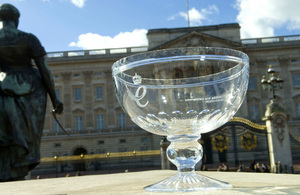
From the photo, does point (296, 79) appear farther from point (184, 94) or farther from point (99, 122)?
point (184, 94)

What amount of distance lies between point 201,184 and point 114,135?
137 feet

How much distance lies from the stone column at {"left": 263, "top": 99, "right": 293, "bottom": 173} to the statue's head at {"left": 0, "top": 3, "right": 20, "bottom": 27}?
1268cm

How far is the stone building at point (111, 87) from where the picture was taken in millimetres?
43062

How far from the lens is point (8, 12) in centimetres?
501

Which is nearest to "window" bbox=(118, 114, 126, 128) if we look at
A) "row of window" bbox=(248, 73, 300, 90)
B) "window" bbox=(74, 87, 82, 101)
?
"window" bbox=(74, 87, 82, 101)

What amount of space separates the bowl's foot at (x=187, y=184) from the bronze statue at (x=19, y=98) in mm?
3194

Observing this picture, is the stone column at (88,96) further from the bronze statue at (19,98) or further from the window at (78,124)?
the bronze statue at (19,98)

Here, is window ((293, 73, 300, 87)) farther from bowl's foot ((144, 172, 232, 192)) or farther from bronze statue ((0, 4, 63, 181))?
bowl's foot ((144, 172, 232, 192))

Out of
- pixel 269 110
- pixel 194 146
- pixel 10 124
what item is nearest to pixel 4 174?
pixel 10 124

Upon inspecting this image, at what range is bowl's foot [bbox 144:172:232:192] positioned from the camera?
187 cm

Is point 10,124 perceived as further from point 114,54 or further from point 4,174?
point 114,54

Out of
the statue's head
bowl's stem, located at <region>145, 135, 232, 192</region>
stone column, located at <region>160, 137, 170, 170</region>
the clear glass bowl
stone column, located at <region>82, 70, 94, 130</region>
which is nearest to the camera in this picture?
bowl's stem, located at <region>145, 135, 232, 192</region>

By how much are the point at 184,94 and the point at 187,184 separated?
54cm

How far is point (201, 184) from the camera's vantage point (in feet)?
6.35
